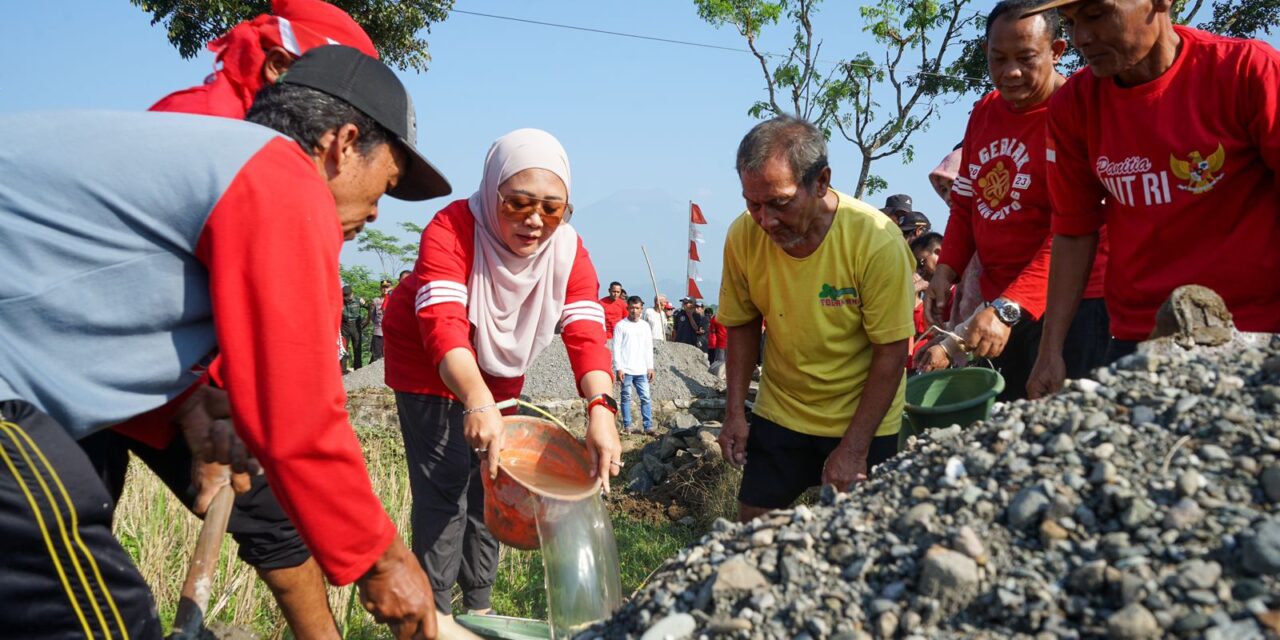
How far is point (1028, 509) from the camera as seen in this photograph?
1725 millimetres

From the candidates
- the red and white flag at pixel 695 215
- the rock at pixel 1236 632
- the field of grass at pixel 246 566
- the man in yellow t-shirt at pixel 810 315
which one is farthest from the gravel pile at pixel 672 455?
the red and white flag at pixel 695 215

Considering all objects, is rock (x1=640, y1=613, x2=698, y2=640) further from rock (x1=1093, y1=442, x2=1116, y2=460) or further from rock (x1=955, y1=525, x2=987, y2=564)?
rock (x1=1093, y1=442, x2=1116, y2=460)

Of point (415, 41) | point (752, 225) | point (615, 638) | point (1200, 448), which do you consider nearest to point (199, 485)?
point (615, 638)

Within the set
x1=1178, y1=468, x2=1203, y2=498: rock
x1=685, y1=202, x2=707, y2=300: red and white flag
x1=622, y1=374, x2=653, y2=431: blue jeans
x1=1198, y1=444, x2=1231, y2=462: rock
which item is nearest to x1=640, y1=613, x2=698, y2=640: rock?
x1=1178, y1=468, x2=1203, y2=498: rock

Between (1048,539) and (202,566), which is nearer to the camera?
(1048,539)

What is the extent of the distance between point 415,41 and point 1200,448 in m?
13.2

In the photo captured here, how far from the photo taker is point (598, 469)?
126 inches

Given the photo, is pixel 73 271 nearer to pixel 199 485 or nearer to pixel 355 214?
pixel 355 214

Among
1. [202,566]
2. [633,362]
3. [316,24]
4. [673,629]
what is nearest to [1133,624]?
[673,629]

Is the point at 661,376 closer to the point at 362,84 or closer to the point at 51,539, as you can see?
the point at 362,84

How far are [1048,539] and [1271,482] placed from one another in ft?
1.34

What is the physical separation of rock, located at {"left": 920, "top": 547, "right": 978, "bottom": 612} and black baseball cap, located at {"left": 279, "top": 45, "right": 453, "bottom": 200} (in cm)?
145

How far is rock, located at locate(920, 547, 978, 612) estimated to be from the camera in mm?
1607

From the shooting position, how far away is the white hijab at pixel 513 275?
11.1 feet
